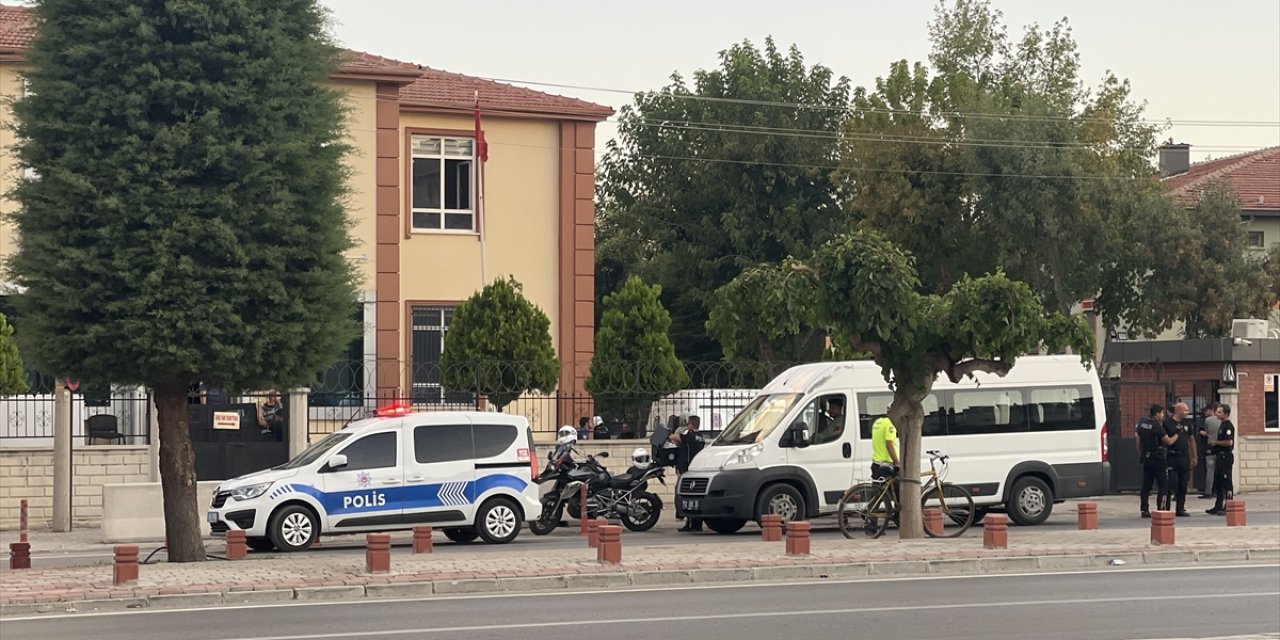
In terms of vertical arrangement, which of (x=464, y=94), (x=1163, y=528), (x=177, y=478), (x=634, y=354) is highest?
(x=464, y=94)

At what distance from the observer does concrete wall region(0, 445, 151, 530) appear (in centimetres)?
2672

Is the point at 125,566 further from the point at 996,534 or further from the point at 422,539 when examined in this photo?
the point at 996,534

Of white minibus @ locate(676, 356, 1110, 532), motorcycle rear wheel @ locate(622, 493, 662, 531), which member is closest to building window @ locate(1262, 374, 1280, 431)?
white minibus @ locate(676, 356, 1110, 532)

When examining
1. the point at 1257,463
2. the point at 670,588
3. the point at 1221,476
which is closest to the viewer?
the point at 670,588

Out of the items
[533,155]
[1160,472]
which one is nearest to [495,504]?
[1160,472]

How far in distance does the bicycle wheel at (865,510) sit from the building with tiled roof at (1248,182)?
105 feet

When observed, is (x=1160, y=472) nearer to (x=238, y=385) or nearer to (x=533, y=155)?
(x=238, y=385)

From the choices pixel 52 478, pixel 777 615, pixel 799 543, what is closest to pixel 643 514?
pixel 799 543

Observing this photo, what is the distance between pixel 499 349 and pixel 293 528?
9.05 metres

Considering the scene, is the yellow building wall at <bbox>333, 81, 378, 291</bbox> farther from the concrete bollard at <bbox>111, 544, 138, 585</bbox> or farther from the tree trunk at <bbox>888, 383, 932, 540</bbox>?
the concrete bollard at <bbox>111, 544, 138, 585</bbox>

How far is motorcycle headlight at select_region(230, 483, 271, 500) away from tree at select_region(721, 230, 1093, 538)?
7.39 meters

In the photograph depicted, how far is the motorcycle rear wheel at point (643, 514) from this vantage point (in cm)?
2564

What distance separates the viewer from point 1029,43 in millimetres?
52125

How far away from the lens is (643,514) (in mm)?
25688
